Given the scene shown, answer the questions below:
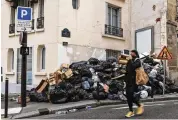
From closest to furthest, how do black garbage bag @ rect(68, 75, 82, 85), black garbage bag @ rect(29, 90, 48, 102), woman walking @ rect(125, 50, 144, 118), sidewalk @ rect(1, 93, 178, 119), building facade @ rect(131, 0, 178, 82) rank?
woman walking @ rect(125, 50, 144, 118)
sidewalk @ rect(1, 93, 178, 119)
black garbage bag @ rect(29, 90, 48, 102)
black garbage bag @ rect(68, 75, 82, 85)
building facade @ rect(131, 0, 178, 82)

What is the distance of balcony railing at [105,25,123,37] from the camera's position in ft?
62.9

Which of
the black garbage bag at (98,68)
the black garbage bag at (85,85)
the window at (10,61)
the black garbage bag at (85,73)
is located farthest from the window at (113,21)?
the window at (10,61)

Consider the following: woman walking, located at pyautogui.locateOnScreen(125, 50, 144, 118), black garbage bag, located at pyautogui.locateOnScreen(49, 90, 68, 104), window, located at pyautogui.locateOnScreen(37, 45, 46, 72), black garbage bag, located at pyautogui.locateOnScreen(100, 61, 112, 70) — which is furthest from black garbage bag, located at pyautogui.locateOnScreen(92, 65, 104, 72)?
woman walking, located at pyautogui.locateOnScreen(125, 50, 144, 118)

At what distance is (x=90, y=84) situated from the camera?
15109 millimetres

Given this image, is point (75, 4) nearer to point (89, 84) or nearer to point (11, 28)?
point (11, 28)

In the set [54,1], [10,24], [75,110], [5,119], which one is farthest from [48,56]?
[5,119]

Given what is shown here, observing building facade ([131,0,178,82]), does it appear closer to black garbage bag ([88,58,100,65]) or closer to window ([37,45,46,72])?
black garbage bag ([88,58,100,65])

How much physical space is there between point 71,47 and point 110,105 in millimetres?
4694

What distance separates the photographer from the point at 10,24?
63.6 ft

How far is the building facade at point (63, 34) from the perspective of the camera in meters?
16.7

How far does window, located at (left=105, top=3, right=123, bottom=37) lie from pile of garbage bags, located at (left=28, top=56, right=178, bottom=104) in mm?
2632

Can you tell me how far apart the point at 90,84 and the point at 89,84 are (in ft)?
0.25

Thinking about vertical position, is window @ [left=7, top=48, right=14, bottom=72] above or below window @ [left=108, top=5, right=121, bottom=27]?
below

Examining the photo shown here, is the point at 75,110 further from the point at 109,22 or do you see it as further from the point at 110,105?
the point at 109,22
